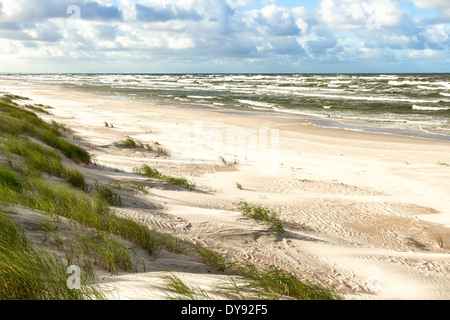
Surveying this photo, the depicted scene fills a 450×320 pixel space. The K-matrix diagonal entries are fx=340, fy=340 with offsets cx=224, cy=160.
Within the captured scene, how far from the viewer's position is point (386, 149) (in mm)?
14094

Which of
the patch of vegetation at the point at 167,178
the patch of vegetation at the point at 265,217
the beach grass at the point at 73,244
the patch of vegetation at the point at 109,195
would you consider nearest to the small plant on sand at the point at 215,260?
the beach grass at the point at 73,244

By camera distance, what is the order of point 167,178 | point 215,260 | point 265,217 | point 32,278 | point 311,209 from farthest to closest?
point 167,178
point 311,209
point 265,217
point 215,260
point 32,278

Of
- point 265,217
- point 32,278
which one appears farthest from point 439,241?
point 32,278

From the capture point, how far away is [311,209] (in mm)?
6738

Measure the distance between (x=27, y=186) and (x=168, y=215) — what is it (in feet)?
6.57

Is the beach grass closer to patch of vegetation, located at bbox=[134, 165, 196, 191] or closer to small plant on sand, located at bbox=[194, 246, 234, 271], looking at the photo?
small plant on sand, located at bbox=[194, 246, 234, 271]

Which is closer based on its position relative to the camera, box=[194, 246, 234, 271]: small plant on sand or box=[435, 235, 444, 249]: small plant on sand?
box=[194, 246, 234, 271]: small plant on sand

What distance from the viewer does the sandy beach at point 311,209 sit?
401cm

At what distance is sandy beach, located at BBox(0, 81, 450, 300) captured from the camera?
401cm

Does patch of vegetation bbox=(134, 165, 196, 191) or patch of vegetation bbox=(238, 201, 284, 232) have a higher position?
patch of vegetation bbox=(134, 165, 196, 191)

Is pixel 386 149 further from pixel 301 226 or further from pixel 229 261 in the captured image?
pixel 229 261

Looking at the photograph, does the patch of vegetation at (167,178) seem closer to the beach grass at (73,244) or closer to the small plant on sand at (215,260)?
the beach grass at (73,244)

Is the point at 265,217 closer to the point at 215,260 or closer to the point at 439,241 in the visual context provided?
the point at 215,260

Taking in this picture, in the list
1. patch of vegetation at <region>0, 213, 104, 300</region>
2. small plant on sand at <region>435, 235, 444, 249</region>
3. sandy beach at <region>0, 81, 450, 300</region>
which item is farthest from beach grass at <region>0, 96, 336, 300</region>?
small plant on sand at <region>435, 235, 444, 249</region>
